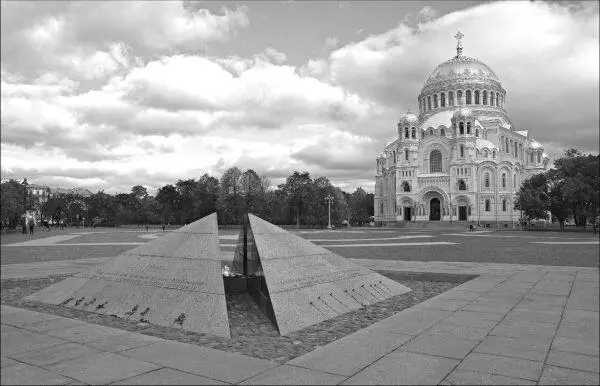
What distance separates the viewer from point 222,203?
72.7 metres

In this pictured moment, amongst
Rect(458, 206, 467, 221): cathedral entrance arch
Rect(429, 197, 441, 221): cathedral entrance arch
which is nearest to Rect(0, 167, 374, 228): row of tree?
Rect(429, 197, 441, 221): cathedral entrance arch

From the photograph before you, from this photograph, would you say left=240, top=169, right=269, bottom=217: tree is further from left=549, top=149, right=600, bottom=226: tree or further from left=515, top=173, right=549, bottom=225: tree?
left=549, top=149, right=600, bottom=226: tree

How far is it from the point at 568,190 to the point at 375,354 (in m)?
54.3

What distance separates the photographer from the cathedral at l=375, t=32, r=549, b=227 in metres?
83.1

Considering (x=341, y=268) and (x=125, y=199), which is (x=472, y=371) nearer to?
(x=341, y=268)

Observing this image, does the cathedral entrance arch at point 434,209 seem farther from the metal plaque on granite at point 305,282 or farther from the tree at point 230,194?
the metal plaque on granite at point 305,282

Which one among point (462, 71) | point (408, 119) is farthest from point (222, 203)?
point (462, 71)

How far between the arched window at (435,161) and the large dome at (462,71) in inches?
672

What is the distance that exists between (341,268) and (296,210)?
225 feet

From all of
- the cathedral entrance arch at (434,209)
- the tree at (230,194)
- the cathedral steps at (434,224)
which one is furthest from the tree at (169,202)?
the cathedral entrance arch at (434,209)

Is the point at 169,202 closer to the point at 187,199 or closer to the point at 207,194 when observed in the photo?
the point at 187,199

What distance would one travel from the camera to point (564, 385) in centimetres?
439

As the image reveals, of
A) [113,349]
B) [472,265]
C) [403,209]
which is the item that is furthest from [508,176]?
[113,349]

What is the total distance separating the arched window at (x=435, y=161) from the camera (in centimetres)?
8850
